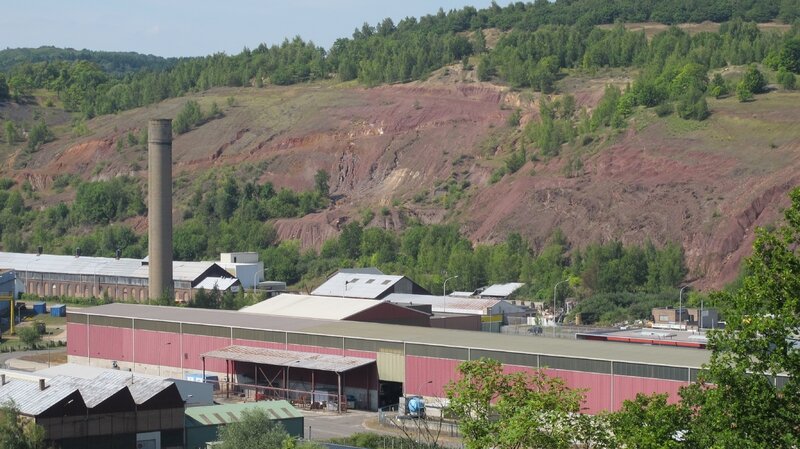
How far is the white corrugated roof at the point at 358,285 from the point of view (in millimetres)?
94125

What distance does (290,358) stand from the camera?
61.3 meters

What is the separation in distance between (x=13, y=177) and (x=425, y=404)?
11287 centimetres

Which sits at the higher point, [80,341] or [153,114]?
[153,114]

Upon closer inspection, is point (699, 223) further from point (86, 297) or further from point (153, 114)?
point (153, 114)

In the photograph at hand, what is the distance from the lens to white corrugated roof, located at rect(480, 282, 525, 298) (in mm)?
97750

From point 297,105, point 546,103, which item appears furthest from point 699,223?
point 297,105

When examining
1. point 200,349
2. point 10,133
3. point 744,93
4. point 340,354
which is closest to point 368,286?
point 200,349

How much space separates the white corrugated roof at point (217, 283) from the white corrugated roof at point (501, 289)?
1824 cm

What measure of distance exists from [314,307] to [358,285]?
24483mm

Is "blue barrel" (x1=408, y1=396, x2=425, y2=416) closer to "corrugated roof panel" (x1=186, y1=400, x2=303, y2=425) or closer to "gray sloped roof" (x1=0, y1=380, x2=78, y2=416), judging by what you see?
"corrugated roof panel" (x1=186, y1=400, x2=303, y2=425)

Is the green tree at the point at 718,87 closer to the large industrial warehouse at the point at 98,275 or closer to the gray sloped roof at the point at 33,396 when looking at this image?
the large industrial warehouse at the point at 98,275

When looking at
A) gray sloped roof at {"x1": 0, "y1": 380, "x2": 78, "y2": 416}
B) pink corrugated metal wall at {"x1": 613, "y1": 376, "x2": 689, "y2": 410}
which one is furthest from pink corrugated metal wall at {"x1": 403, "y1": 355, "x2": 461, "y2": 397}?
gray sloped roof at {"x1": 0, "y1": 380, "x2": 78, "y2": 416}

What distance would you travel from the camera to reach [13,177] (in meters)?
159

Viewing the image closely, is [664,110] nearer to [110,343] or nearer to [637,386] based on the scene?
[110,343]
